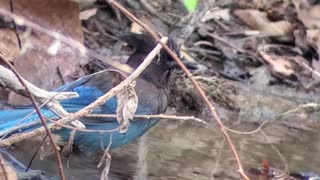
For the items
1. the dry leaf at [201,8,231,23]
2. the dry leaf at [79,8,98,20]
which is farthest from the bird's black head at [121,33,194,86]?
the dry leaf at [201,8,231,23]

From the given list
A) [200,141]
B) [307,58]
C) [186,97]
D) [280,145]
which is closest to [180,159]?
[200,141]

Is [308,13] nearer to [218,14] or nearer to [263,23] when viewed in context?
[263,23]

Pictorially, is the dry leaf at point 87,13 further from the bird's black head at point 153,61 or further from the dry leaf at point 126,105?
the dry leaf at point 126,105

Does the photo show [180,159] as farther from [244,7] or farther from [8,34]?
[244,7]

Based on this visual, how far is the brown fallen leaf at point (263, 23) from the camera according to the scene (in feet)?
24.6

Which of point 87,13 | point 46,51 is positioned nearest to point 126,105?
point 46,51

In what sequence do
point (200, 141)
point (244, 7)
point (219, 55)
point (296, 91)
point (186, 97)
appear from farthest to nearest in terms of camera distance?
point (244, 7), point (219, 55), point (296, 91), point (186, 97), point (200, 141)

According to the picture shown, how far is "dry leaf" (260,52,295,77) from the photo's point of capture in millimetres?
6863

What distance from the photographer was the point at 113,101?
4520 millimetres

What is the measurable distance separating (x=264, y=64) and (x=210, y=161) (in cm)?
261

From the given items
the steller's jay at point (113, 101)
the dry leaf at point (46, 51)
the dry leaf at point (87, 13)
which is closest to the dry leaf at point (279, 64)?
the dry leaf at point (87, 13)

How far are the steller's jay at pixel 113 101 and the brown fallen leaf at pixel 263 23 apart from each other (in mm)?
2884

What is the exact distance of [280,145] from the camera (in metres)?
5.09

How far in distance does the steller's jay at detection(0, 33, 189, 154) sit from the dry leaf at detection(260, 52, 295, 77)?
225 cm
